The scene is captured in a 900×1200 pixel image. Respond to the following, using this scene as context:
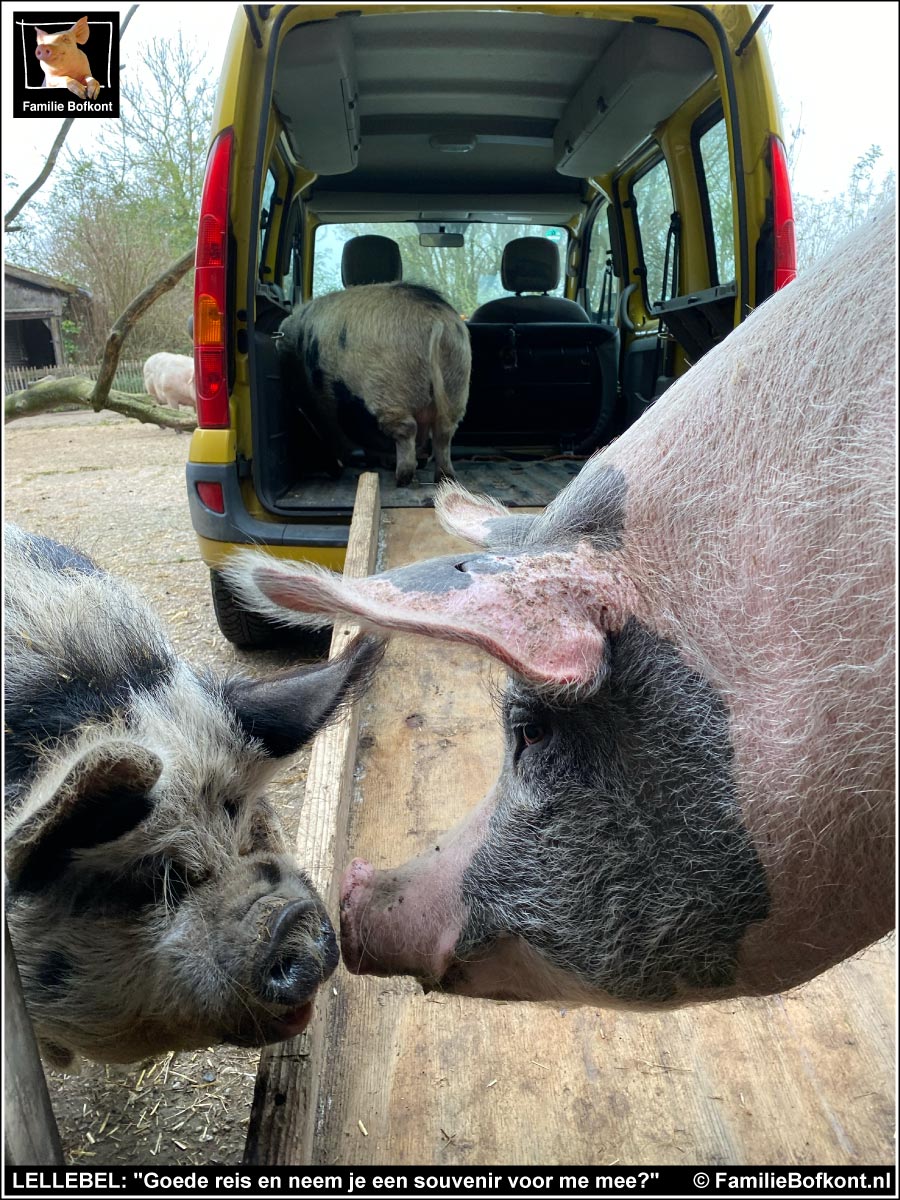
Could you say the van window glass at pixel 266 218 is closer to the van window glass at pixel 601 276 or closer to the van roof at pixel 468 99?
the van roof at pixel 468 99

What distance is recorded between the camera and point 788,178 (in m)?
3.51

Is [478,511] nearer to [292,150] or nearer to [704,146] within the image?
[704,146]

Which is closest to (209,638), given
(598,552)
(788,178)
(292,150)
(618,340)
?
(292,150)

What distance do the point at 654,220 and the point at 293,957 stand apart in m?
5.01

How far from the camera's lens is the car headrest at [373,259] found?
602 centimetres

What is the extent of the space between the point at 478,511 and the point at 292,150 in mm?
3974

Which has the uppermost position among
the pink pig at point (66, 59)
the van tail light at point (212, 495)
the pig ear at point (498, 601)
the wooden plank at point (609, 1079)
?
the pink pig at point (66, 59)

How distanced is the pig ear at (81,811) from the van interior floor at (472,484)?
2.83m

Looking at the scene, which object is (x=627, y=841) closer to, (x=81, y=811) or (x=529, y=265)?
(x=81, y=811)

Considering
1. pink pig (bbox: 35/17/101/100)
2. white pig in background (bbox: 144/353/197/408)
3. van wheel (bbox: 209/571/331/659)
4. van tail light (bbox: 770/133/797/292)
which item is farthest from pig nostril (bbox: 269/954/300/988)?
white pig in background (bbox: 144/353/197/408)

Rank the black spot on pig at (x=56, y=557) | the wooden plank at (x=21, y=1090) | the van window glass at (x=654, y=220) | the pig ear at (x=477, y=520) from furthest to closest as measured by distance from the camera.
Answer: the van window glass at (x=654, y=220)
the black spot on pig at (x=56, y=557)
the pig ear at (x=477, y=520)
the wooden plank at (x=21, y=1090)

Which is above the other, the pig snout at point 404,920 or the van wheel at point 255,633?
the van wheel at point 255,633

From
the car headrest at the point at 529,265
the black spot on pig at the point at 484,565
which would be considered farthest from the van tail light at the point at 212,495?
the car headrest at the point at 529,265

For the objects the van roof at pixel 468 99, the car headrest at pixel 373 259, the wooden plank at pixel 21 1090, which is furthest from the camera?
the car headrest at pixel 373 259
